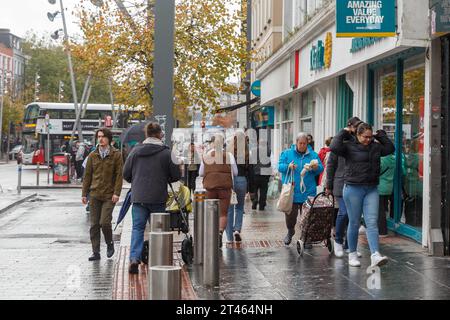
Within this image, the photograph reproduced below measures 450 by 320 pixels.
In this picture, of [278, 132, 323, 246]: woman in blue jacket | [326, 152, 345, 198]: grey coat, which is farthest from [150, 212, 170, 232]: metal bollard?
[278, 132, 323, 246]: woman in blue jacket

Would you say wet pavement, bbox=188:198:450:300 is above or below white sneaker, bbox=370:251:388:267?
below

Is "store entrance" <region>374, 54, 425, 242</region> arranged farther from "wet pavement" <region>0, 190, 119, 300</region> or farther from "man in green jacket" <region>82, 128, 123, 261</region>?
"wet pavement" <region>0, 190, 119, 300</region>

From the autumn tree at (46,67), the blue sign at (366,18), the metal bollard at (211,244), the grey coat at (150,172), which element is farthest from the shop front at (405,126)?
the autumn tree at (46,67)

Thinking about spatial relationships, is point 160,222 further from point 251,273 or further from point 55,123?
point 55,123

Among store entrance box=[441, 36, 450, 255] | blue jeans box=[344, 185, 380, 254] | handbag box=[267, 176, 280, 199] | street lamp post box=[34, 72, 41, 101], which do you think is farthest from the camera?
street lamp post box=[34, 72, 41, 101]

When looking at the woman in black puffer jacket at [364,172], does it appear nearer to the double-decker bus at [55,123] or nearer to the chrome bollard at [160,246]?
the chrome bollard at [160,246]

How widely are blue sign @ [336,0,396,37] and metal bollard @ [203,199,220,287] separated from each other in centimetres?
413

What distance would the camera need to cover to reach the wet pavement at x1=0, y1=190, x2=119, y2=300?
878 centimetres

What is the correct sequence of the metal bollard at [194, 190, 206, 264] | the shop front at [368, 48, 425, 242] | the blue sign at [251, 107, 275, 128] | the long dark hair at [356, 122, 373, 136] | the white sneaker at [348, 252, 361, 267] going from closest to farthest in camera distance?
the long dark hair at [356, 122, 373, 136]
the white sneaker at [348, 252, 361, 267]
the metal bollard at [194, 190, 206, 264]
the shop front at [368, 48, 425, 242]
the blue sign at [251, 107, 275, 128]

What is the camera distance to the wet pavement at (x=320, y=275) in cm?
794

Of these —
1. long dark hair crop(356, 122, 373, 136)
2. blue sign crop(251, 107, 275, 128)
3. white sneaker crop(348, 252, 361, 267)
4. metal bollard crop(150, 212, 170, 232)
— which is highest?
blue sign crop(251, 107, 275, 128)

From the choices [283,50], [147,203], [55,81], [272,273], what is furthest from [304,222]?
[55,81]

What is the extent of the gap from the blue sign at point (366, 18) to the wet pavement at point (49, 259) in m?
4.70

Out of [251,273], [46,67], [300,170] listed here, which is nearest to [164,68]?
[300,170]
